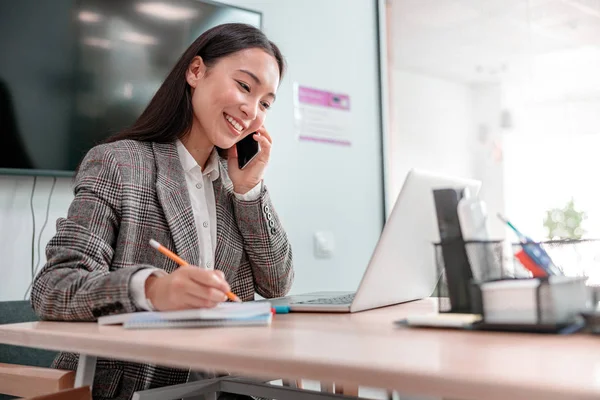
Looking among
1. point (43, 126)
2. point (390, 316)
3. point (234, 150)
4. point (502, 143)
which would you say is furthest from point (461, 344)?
point (502, 143)

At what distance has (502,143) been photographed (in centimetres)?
279

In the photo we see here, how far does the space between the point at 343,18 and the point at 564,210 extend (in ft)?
4.39

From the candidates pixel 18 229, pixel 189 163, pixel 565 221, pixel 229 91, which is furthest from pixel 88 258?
pixel 565 221

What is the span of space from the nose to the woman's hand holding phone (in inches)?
3.0

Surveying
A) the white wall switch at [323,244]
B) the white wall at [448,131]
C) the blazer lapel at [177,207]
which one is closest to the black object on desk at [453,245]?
the blazer lapel at [177,207]

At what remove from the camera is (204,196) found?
1464 mm

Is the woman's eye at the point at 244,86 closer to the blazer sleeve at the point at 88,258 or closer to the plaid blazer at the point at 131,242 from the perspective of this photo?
the plaid blazer at the point at 131,242

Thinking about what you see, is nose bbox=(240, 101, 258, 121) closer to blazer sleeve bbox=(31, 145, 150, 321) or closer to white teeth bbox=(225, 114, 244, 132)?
white teeth bbox=(225, 114, 244, 132)

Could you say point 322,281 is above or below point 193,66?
below

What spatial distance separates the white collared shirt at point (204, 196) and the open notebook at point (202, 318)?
1.71 ft

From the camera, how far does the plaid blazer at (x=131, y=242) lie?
980 millimetres

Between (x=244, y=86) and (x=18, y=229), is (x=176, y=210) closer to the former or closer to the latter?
(x=244, y=86)

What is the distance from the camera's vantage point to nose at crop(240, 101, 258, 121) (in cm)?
144

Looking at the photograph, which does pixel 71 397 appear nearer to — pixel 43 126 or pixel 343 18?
pixel 43 126
